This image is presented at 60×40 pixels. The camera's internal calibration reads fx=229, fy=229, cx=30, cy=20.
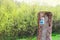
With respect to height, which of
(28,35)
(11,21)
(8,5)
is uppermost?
(8,5)

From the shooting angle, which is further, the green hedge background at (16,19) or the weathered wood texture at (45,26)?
the green hedge background at (16,19)

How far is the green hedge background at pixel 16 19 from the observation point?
8.20 metres

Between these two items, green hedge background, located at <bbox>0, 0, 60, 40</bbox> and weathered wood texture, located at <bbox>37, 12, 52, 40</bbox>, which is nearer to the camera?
weathered wood texture, located at <bbox>37, 12, 52, 40</bbox>

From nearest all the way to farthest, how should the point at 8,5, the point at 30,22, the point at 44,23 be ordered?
the point at 44,23 < the point at 8,5 < the point at 30,22

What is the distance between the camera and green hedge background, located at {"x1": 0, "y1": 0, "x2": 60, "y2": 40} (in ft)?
26.9

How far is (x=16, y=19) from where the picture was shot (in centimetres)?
859

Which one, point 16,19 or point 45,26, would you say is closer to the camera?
point 45,26

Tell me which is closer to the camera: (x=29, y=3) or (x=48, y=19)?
(x=48, y=19)

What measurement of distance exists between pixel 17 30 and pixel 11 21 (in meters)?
0.52

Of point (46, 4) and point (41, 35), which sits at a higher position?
point (46, 4)

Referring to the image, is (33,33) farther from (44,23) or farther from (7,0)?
(44,23)

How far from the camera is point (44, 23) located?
14.0 ft

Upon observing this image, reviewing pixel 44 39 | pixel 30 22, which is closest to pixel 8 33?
pixel 30 22

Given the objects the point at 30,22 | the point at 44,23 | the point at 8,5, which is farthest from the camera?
the point at 30,22
